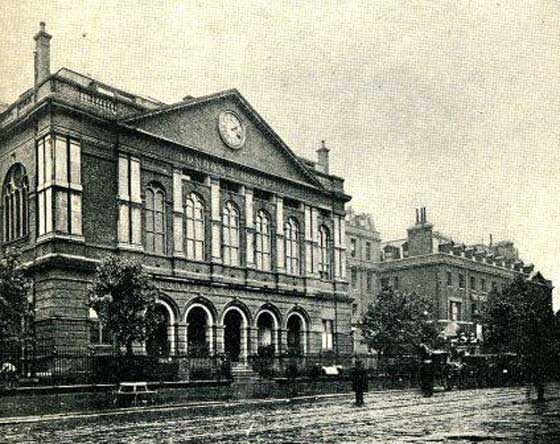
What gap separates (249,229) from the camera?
126 feet

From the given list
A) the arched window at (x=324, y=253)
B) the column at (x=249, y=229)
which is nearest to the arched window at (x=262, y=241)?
the column at (x=249, y=229)

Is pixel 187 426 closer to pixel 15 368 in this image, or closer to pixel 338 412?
pixel 338 412

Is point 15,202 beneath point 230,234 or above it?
above

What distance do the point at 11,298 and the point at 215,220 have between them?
13.3 metres

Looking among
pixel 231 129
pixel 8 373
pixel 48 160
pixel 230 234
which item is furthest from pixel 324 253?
pixel 8 373

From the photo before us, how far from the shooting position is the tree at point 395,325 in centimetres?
4591

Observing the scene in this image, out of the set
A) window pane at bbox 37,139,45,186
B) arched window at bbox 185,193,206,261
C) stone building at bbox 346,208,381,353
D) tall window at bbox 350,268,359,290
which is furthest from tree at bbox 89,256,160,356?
tall window at bbox 350,268,359,290

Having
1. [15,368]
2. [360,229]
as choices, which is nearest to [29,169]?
[15,368]

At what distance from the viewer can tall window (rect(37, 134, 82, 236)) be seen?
29172 mm

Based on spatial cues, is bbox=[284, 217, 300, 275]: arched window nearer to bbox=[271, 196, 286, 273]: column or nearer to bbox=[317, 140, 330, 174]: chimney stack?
bbox=[271, 196, 286, 273]: column

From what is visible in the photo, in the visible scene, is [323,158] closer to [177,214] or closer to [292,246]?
[292,246]

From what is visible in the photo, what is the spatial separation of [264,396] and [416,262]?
133ft

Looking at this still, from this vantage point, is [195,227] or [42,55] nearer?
[42,55]

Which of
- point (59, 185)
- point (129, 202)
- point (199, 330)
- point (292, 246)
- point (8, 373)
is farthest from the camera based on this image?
point (292, 246)
